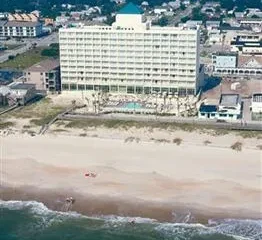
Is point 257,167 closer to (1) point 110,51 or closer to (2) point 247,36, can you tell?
(1) point 110,51

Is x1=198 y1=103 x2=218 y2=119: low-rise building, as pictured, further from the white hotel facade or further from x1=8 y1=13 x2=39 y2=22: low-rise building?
x1=8 y1=13 x2=39 y2=22: low-rise building

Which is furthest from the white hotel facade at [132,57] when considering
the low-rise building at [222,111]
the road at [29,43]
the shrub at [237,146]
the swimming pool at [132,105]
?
the road at [29,43]

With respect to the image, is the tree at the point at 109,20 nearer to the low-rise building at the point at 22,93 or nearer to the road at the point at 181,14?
the road at the point at 181,14

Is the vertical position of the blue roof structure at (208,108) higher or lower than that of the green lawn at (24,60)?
lower

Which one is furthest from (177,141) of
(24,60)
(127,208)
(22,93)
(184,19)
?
(184,19)

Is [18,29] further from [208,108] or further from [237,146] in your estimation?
[237,146]

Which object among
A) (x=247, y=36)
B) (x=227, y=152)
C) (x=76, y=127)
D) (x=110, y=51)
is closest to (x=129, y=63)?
(x=110, y=51)
